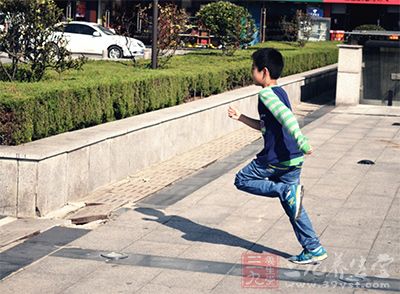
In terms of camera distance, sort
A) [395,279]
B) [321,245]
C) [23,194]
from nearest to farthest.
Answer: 1. [395,279]
2. [321,245]
3. [23,194]

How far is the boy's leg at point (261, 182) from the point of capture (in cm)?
760

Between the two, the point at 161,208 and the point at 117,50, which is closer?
the point at 161,208

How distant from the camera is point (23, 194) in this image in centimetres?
909

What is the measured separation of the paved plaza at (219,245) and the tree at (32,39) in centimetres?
220

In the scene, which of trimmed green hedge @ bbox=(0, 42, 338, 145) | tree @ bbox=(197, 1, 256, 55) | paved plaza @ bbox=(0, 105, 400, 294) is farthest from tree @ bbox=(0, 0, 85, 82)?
tree @ bbox=(197, 1, 256, 55)

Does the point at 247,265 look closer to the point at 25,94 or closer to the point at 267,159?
the point at 267,159

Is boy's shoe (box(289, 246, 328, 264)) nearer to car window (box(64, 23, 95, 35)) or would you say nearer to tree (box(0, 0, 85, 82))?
tree (box(0, 0, 85, 82))

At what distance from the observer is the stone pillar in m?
20.4

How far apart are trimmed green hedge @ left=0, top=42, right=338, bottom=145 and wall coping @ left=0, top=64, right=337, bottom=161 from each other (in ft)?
0.64

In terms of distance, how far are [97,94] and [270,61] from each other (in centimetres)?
451

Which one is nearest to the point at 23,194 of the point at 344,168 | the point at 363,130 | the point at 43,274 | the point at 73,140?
the point at 73,140

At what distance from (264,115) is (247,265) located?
1.25 metres

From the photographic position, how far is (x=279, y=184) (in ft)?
25.0

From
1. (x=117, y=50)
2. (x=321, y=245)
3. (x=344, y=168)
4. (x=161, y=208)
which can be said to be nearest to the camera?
(x=321, y=245)
